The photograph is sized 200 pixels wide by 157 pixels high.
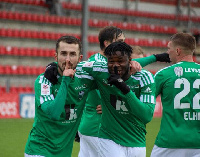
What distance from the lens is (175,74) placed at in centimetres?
405

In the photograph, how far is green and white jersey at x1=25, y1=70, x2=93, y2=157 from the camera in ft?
12.1

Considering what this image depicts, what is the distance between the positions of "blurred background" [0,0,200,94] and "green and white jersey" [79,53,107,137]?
8590 mm

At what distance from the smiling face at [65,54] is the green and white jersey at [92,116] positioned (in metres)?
1.13

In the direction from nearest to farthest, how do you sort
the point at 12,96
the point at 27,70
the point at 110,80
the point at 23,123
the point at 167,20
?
the point at 110,80, the point at 23,123, the point at 12,96, the point at 27,70, the point at 167,20

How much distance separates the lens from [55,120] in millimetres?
3691

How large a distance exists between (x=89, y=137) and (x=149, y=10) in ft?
→ 58.6

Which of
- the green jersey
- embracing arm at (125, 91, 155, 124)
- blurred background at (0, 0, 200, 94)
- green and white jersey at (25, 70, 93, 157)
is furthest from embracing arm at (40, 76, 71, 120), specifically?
blurred background at (0, 0, 200, 94)

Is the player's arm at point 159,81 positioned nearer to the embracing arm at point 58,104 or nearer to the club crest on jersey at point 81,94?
the club crest on jersey at point 81,94

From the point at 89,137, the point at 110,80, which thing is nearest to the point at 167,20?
the point at 89,137

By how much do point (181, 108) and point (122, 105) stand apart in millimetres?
607

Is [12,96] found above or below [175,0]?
below

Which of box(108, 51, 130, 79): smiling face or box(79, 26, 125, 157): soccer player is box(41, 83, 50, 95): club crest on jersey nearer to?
box(108, 51, 130, 79): smiling face

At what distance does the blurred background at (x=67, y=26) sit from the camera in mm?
16000

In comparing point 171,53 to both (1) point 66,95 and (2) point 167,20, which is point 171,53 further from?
(2) point 167,20
